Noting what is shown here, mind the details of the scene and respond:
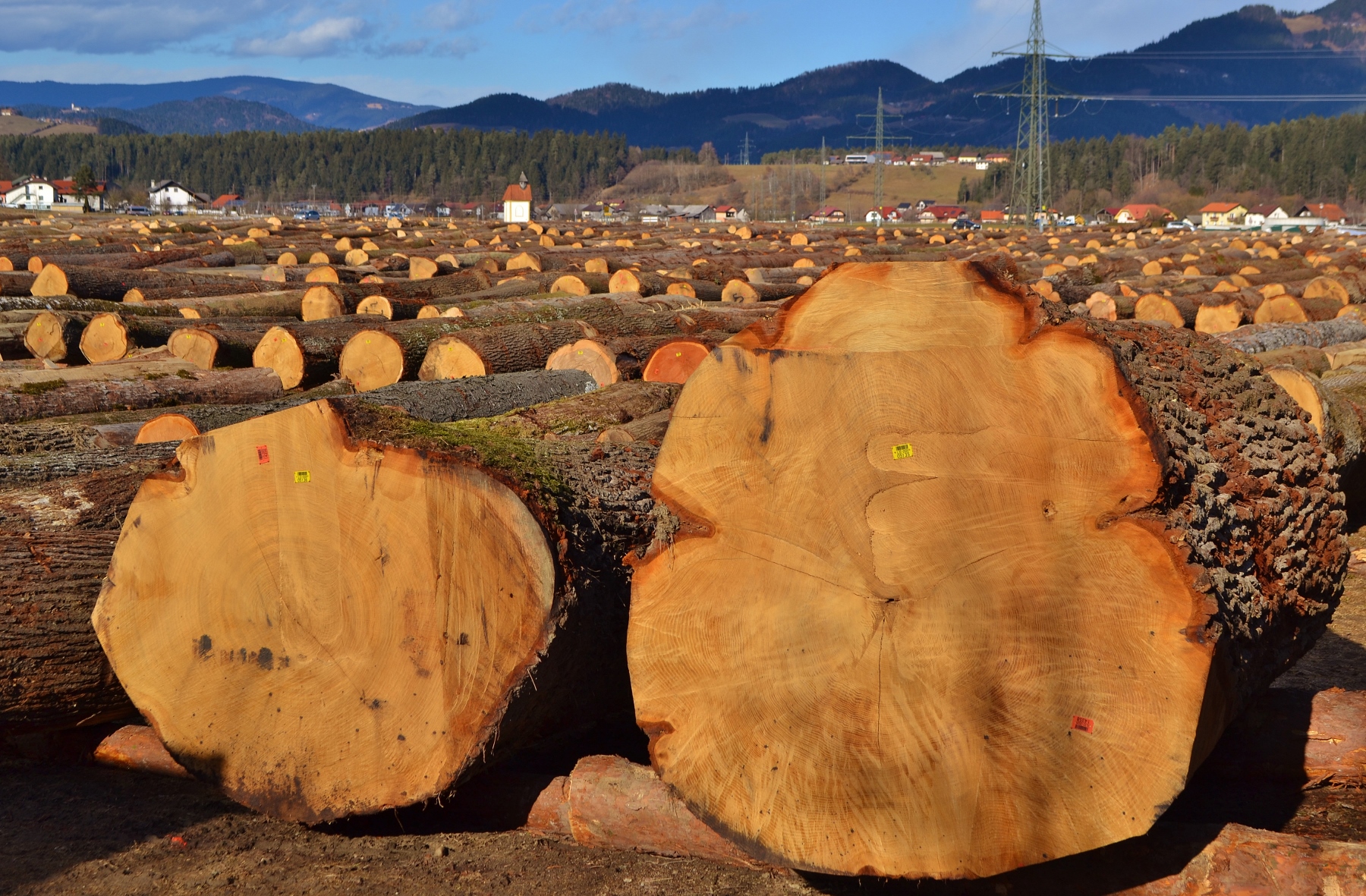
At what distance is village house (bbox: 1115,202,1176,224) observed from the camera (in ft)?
193

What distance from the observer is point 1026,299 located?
2377 millimetres

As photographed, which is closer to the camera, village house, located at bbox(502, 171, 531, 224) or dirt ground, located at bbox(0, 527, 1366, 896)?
dirt ground, located at bbox(0, 527, 1366, 896)

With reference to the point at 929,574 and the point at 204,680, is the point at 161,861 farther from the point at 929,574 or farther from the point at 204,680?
the point at 929,574

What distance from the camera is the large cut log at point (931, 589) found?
7.39 feet

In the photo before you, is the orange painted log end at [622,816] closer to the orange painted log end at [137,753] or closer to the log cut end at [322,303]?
the orange painted log end at [137,753]

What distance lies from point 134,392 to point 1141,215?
76643 mm

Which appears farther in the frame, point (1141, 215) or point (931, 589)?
point (1141, 215)

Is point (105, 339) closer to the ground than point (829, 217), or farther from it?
closer to the ground

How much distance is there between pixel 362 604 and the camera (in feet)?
9.29

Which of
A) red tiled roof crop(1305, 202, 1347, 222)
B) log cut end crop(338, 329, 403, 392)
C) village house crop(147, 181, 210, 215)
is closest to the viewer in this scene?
log cut end crop(338, 329, 403, 392)

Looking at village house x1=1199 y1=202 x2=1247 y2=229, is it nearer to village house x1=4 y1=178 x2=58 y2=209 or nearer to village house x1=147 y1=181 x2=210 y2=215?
village house x1=147 y1=181 x2=210 y2=215

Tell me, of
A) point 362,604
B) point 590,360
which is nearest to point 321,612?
point 362,604

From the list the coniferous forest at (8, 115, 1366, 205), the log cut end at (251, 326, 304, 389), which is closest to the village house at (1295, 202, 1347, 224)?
the coniferous forest at (8, 115, 1366, 205)

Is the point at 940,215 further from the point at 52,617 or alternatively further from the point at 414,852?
the point at 414,852
